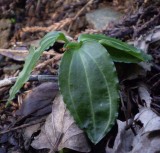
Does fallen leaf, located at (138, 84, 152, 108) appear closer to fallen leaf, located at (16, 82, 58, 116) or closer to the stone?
fallen leaf, located at (16, 82, 58, 116)

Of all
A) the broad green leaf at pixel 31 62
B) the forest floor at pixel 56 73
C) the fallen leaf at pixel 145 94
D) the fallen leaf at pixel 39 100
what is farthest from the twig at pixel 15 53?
the fallen leaf at pixel 145 94

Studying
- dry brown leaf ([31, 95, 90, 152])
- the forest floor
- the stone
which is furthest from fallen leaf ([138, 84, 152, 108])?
the stone

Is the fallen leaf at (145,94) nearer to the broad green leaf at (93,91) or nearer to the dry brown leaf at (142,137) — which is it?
the dry brown leaf at (142,137)

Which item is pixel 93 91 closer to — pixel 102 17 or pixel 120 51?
pixel 120 51

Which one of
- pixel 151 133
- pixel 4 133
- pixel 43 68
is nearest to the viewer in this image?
pixel 151 133

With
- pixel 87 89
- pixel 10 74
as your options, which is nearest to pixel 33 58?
pixel 87 89

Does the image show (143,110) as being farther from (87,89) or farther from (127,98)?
(87,89)
